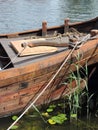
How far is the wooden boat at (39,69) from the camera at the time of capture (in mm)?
6121

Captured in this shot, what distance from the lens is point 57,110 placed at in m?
6.93

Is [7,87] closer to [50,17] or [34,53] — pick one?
[34,53]

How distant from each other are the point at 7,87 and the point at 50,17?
16959mm

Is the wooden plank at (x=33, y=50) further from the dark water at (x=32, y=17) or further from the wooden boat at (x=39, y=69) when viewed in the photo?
the dark water at (x=32, y=17)

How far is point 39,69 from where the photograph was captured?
6.20 meters

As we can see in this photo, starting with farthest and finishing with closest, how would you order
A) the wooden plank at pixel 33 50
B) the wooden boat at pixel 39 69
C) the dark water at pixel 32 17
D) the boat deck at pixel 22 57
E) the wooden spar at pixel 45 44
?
the dark water at pixel 32 17
the wooden spar at pixel 45 44
the wooden plank at pixel 33 50
the boat deck at pixel 22 57
the wooden boat at pixel 39 69

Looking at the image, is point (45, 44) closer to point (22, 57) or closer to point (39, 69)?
point (22, 57)

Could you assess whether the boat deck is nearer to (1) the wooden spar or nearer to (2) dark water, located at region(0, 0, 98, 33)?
(1) the wooden spar

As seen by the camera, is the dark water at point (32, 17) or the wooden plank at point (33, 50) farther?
the dark water at point (32, 17)

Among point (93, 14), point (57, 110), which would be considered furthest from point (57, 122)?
point (93, 14)

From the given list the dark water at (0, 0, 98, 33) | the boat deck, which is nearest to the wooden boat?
the boat deck

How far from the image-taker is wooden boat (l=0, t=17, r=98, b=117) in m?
6.12

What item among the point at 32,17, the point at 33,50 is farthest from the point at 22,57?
the point at 32,17

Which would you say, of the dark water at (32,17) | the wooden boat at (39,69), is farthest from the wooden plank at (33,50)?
the dark water at (32,17)
